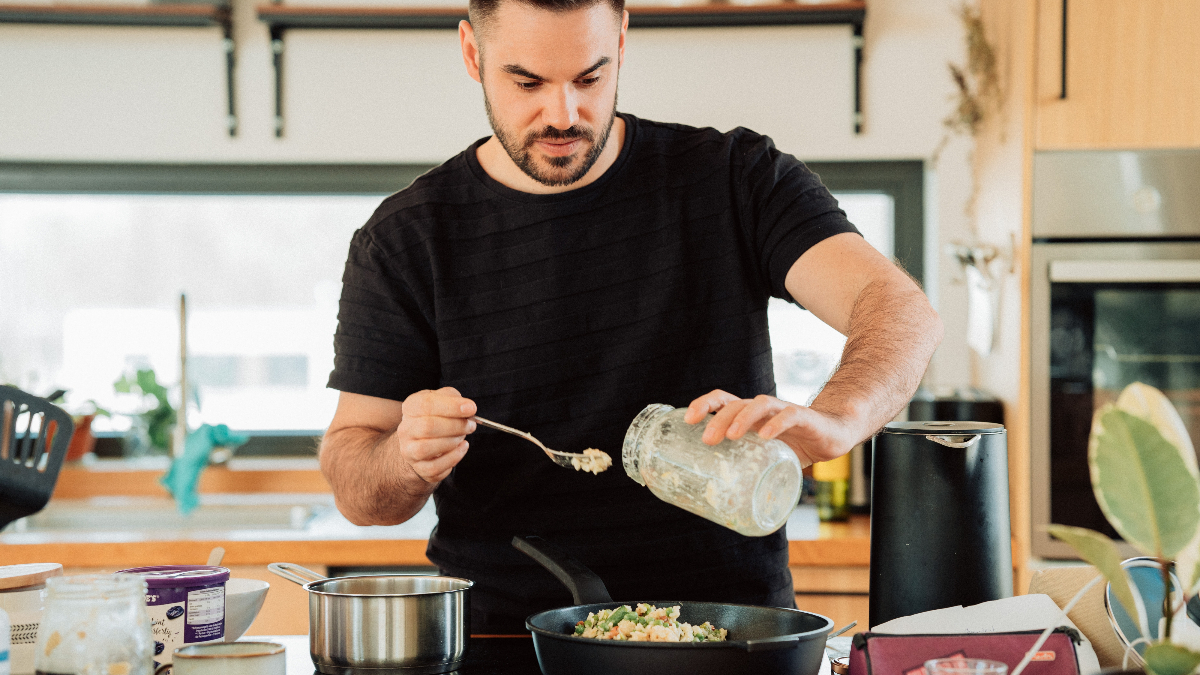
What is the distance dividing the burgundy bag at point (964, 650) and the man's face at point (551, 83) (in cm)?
76

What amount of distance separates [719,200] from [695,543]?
0.48m

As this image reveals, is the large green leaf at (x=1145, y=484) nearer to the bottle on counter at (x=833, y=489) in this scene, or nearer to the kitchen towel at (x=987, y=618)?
the kitchen towel at (x=987, y=618)

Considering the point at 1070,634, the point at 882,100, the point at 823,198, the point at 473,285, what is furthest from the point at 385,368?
the point at 882,100

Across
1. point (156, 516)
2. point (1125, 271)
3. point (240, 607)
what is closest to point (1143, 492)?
point (240, 607)

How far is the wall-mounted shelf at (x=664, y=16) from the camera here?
8.86 feet

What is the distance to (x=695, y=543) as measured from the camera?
55.3 inches

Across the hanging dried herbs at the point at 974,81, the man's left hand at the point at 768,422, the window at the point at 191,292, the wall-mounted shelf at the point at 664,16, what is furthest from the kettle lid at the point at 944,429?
the window at the point at 191,292

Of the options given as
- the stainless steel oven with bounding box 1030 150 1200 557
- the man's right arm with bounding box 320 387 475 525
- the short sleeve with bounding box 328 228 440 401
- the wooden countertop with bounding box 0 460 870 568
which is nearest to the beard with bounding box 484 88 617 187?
the short sleeve with bounding box 328 228 440 401

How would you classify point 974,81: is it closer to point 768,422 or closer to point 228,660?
point 768,422

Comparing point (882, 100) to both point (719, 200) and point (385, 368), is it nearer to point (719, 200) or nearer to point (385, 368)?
point (719, 200)

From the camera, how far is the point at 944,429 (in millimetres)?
1102

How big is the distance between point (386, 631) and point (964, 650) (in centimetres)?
50

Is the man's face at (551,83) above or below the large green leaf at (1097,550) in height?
above

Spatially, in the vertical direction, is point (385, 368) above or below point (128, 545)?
above
